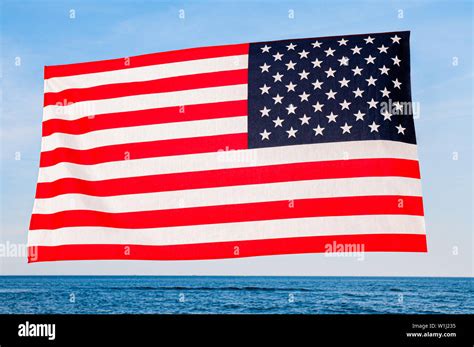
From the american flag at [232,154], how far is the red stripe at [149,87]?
0.7 inches

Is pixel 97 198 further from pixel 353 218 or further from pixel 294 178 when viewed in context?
pixel 353 218

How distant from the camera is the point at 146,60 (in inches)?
374

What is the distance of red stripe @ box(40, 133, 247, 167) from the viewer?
29.2ft

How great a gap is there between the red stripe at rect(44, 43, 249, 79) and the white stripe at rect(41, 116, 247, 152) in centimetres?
97

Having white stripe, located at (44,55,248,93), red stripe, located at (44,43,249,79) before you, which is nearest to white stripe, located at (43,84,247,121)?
white stripe, located at (44,55,248,93)

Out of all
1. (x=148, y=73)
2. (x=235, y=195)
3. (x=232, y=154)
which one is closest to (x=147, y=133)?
(x=148, y=73)

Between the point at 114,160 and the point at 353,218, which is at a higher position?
the point at 114,160

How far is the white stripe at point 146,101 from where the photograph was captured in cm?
913

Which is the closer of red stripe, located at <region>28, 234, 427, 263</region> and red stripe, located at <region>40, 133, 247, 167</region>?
red stripe, located at <region>28, 234, 427, 263</region>

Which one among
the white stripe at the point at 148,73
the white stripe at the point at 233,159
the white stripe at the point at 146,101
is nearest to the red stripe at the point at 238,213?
the white stripe at the point at 233,159

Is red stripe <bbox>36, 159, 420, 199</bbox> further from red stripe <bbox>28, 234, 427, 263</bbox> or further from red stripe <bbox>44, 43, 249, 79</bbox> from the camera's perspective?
red stripe <bbox>44, 43, 249, 79</bbox>

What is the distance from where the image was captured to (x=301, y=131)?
28.5 ft
